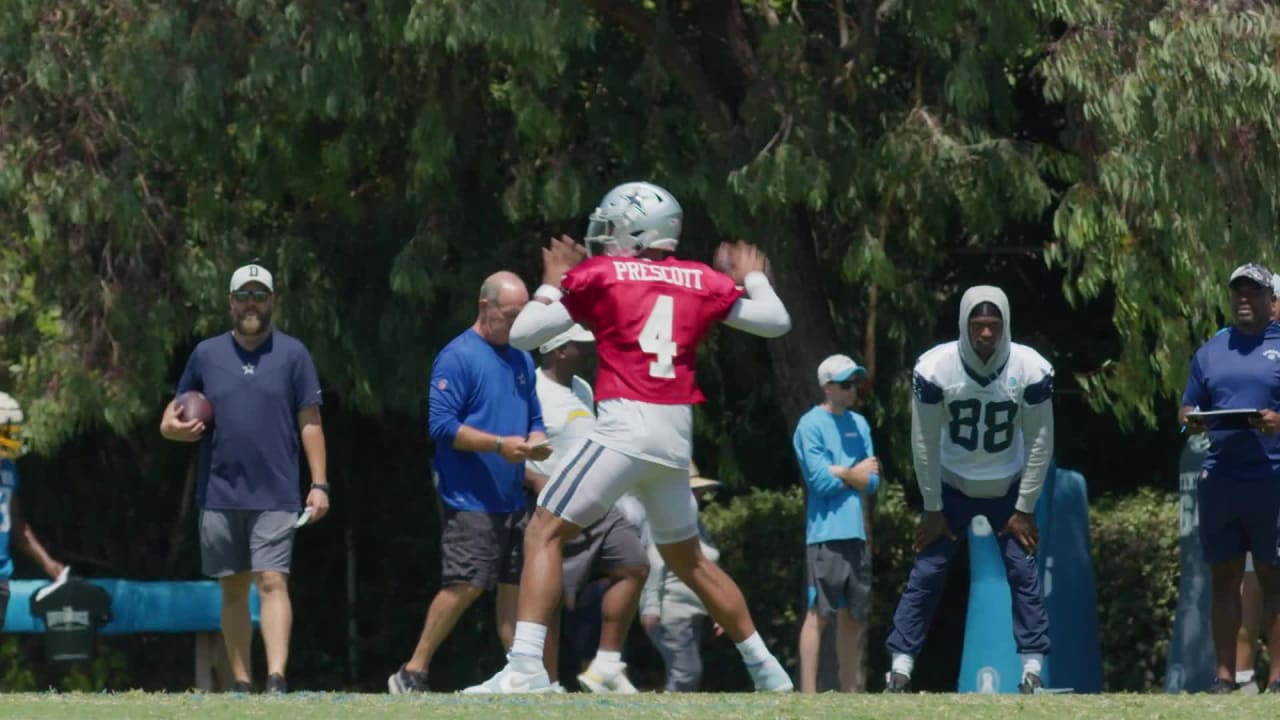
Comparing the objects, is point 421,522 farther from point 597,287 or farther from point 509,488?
point 597,287

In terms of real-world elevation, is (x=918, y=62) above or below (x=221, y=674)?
above

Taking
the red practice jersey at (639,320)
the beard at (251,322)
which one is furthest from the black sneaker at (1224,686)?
the beard at (251,322)

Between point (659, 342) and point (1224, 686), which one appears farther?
point (1224, 686)

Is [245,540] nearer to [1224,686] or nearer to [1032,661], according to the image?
[1032,661]

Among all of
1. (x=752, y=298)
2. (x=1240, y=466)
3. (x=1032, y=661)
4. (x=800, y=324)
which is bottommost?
(x=1032, y=661)

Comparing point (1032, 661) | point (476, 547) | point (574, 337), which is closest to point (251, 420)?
point (476, 547)

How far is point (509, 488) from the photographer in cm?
1052

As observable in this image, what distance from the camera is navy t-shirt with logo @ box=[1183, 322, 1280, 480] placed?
1027 centimetres

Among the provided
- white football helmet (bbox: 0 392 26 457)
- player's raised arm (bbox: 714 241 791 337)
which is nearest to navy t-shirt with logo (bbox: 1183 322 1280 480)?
player's raised arm (bbox: 714 241 791 337)

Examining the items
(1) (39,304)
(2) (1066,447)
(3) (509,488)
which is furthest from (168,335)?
(2) (1066,447)

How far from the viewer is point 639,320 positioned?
28.4 ft

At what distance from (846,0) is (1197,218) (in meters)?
2.86

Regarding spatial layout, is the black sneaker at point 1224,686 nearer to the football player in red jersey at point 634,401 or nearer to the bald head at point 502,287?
the football player in red jersey at point 634,401

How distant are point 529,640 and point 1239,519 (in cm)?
348
